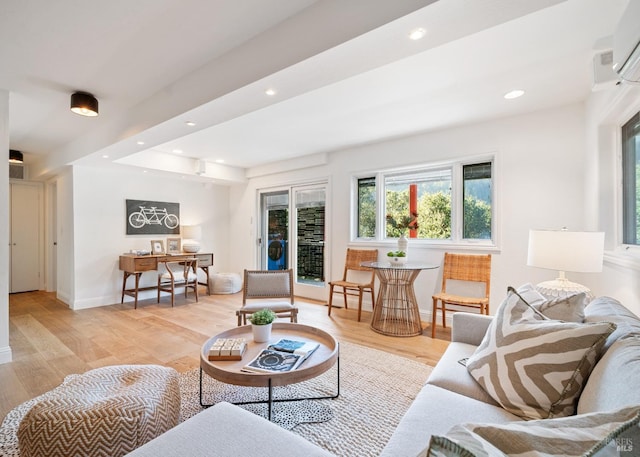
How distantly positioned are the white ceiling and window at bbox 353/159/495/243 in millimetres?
665

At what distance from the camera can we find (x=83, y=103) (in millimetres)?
2664

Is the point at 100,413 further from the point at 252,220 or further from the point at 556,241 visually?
the point at 252,220

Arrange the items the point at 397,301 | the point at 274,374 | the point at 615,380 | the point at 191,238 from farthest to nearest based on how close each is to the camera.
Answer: the point at 191,238, the point at 397,301, the point at 274,374, the point at 615,380

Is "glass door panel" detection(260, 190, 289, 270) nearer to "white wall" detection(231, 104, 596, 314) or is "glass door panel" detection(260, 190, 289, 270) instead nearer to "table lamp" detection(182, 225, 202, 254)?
"table lamp" detection(182, 225, 202, 254)

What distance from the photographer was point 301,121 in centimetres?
340

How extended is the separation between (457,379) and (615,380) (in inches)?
26.7

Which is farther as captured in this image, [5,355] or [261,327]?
[5,355]

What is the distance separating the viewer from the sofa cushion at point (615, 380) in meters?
0.79

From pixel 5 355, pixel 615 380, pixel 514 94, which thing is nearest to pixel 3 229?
pixel 5 355

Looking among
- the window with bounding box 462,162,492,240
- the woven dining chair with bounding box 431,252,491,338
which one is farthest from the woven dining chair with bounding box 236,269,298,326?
the window with bounding box 462,162,492,240

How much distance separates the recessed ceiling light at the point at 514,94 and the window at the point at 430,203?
89cm

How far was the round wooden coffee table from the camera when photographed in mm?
1579

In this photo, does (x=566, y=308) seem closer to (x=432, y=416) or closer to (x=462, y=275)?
(x=432, y=416)

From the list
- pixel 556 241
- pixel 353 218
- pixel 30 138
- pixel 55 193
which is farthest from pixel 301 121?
pixel 55 193
